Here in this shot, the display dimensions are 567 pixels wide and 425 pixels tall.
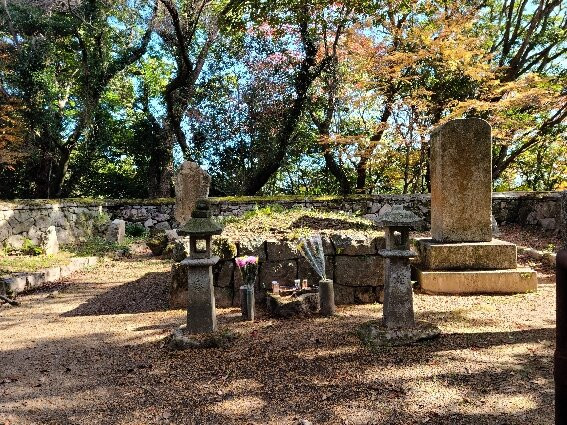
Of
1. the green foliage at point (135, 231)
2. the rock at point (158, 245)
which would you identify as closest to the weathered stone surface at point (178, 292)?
the rock at point (158, 245)

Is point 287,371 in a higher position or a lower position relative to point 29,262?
lower

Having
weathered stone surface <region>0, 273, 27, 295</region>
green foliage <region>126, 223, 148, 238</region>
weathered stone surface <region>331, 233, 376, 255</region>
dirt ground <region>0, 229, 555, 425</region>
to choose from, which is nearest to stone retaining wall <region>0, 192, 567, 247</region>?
green foliage <region>126, 223, 148, 238</region>

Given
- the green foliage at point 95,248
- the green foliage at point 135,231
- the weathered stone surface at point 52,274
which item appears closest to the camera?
the weathered stone surface at point 52,274

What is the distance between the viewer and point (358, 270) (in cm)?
548

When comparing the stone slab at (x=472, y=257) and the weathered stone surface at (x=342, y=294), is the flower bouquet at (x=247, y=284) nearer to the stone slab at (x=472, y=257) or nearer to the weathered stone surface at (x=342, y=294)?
the weathered stone surface at (x=342, y=294)

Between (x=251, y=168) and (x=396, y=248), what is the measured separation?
1190 cm

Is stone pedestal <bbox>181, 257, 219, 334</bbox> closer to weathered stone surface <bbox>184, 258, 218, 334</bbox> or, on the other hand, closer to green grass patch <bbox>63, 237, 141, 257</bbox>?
weathered stone surface <bbox>184, 258, 218, 334</bbox>

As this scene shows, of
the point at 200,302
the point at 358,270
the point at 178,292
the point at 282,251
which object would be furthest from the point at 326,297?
the point at 178,292

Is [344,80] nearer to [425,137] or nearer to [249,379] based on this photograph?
[425,137]

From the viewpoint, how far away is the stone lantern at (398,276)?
3947mm

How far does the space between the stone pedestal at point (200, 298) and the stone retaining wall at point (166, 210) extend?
6.45 m

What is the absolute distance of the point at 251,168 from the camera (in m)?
15.6

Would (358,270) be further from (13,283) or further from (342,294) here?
(13,283)

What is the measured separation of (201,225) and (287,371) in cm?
156
